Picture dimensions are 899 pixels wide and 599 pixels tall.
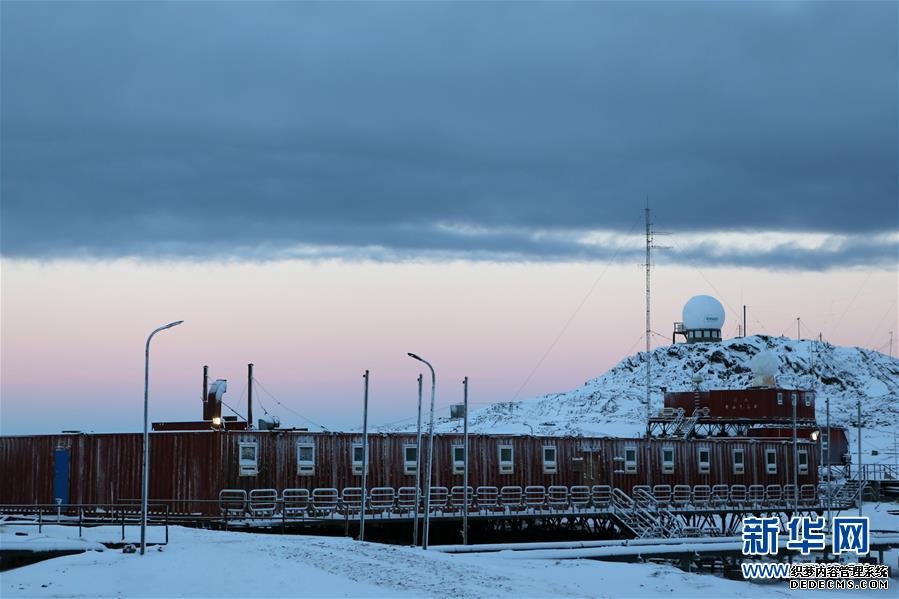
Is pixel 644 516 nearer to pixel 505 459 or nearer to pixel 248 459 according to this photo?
pixel 505 459

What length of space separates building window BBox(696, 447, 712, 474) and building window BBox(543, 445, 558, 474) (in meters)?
11.1

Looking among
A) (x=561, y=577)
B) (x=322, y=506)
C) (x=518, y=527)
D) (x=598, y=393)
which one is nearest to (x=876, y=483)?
(x=518, y=527)

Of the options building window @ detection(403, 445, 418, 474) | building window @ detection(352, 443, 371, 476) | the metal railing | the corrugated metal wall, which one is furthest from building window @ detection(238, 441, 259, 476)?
building window @ detection(403, 445, 418, 474)

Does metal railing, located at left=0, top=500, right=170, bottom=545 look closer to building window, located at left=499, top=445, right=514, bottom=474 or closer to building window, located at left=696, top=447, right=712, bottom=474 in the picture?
building window, located at left=499, top=445, right=514, bottom=474

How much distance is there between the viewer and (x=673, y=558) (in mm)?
53875

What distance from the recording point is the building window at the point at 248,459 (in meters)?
55.0

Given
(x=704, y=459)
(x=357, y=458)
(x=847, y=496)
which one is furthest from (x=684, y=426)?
(x=357, y=458)

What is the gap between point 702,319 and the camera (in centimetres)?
14138

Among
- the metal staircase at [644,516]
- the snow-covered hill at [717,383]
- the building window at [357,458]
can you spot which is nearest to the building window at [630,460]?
the metal staircase at [644,516]

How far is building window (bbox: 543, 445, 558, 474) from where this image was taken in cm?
6544

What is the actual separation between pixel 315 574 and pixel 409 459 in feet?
75.6

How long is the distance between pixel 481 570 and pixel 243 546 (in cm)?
818

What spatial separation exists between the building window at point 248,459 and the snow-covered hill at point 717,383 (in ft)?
284

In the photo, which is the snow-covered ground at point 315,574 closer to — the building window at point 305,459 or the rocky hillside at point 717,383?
the building window at point 305,459
